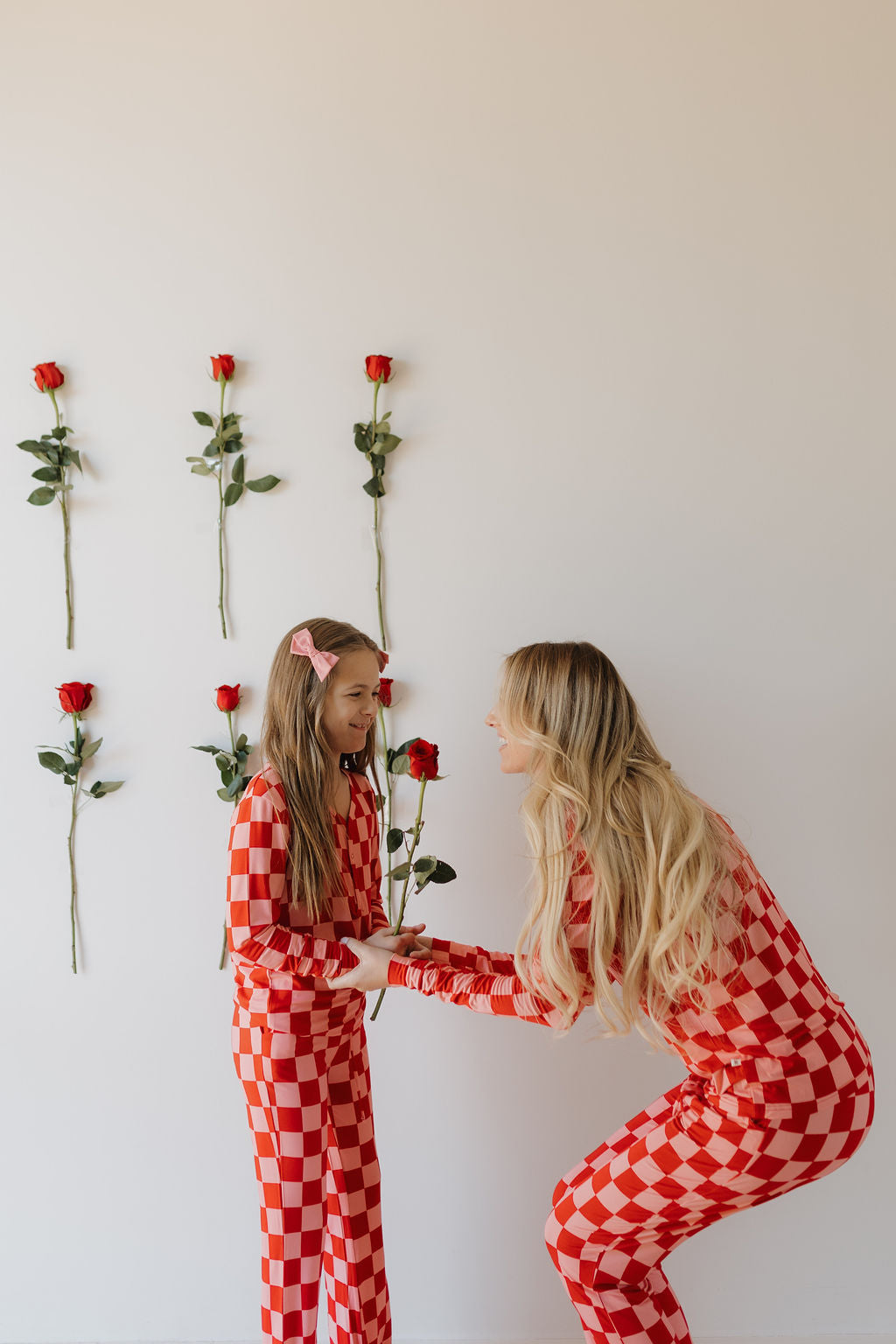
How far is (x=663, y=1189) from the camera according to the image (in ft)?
4.56

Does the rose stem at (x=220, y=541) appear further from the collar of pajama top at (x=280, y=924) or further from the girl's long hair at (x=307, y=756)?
the collar of pajama top at (x=280, y=924)

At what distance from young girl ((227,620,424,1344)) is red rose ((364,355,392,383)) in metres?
0.59

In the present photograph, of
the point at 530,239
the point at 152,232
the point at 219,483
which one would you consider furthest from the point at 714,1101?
the point at 152,232

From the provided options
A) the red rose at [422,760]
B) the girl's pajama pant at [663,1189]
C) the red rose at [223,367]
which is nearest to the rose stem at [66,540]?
the red rose at [223,367]

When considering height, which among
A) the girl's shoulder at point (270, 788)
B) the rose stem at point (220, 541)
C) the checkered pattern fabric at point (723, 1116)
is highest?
the rose stem at point (220, 541)

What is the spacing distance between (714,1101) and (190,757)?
121 cm

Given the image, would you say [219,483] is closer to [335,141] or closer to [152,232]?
[152,232]

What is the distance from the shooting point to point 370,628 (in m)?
2.04

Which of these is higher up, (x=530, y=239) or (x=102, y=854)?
(x=530, y=239)

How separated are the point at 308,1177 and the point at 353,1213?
7.6 inches

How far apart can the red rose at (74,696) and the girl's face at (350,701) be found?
649 millimetres

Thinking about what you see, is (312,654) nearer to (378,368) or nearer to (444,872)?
(444,872)

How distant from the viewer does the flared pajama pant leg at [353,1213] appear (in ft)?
5.59

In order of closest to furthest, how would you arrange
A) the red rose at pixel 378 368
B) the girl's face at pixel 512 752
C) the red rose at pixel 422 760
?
1. the girl's face at pixel 512 752
2. the red rose at pixel 422 760
3. the red rose at pixel 378 368
